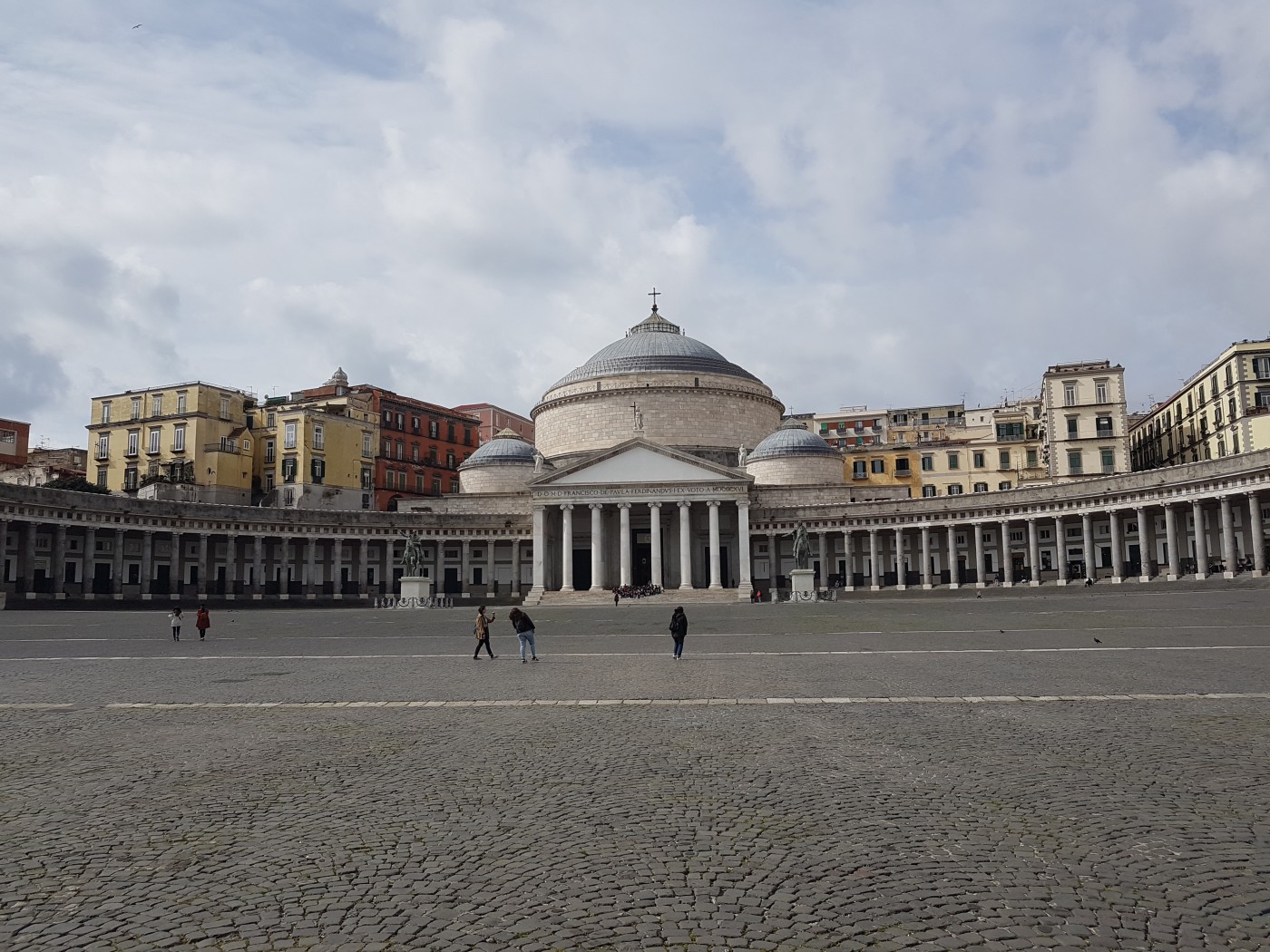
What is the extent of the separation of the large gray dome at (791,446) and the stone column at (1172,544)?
2613 centimetres

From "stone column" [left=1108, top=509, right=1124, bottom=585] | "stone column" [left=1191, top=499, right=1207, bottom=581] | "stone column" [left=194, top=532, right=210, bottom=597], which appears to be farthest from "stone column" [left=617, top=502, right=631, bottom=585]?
"stone column" [left=1191, top=499, right=1207, bottom=581]

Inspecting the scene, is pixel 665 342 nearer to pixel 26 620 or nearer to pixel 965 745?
pixel 26 620

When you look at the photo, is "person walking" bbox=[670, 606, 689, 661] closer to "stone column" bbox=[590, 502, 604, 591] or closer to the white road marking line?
the white road marking line

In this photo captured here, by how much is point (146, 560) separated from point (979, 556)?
176 feet

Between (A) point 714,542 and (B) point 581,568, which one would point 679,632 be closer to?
(A) point 714,542

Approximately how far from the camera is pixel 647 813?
7.68 meters

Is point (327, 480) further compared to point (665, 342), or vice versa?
point (665, 342)

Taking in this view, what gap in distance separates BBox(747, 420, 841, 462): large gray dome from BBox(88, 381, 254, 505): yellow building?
3914 centimetres

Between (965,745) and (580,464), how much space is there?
57.6m

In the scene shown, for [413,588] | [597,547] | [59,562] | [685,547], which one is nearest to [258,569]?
[59,562]

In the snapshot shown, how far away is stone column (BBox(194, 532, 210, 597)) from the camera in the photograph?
62456mm

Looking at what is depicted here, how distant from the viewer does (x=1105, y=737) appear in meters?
10.6

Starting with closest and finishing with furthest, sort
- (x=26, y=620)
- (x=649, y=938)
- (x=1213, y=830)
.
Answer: (x=649, y=938), (x=1213, y=830), (x=26, y=620)

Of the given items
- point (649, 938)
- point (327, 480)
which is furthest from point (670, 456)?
point (649, 938)
